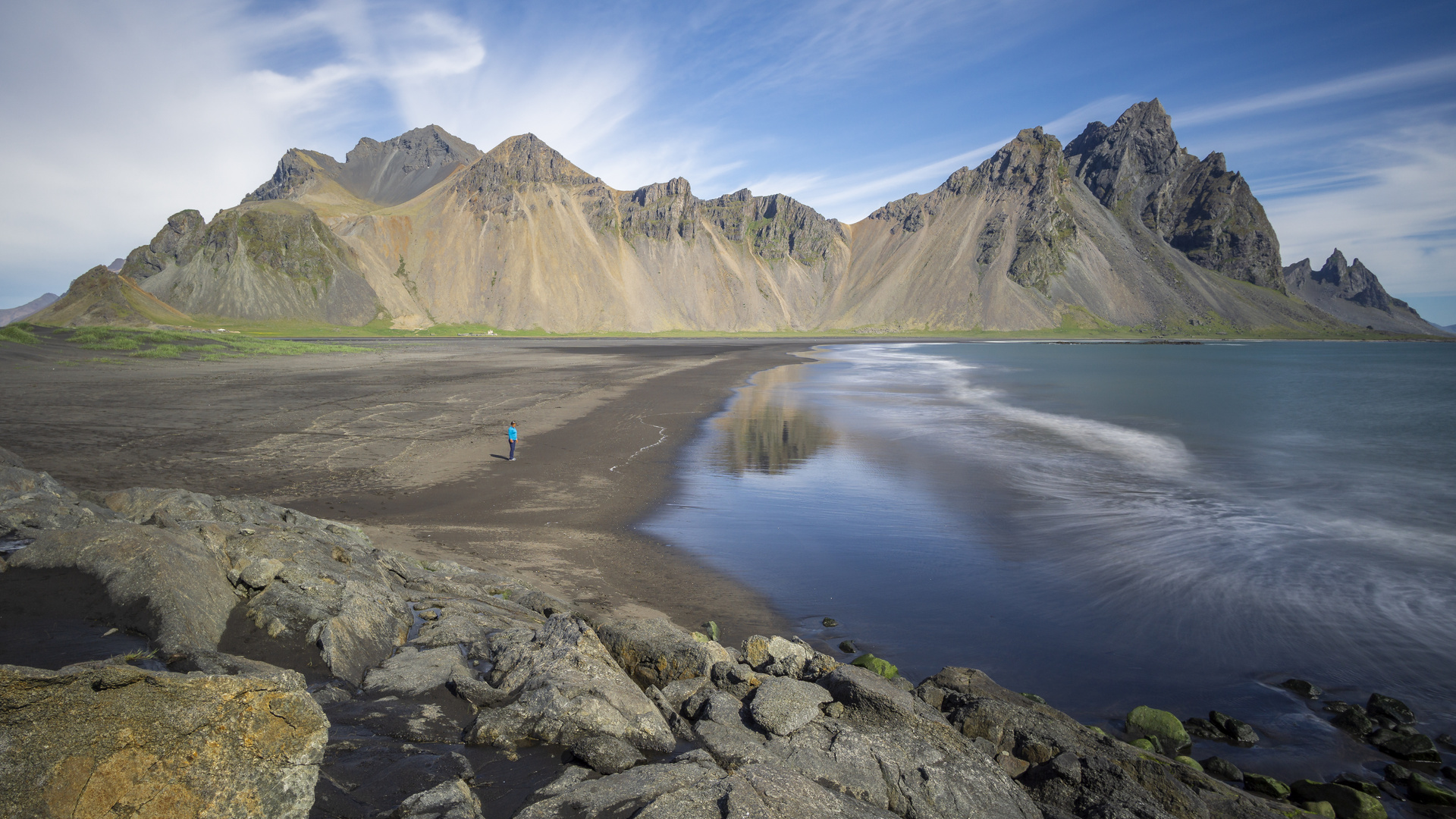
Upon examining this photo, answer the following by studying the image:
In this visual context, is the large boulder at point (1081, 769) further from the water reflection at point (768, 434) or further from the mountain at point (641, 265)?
the mountain at point (641, 265)

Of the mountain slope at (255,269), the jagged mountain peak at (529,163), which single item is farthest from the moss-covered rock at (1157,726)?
the jagged mountain peak at (529,163)

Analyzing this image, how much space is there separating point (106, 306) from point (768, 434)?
328 ft

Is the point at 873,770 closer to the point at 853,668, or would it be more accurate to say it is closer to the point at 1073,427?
the point at 853,668

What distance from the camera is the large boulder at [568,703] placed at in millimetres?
5602

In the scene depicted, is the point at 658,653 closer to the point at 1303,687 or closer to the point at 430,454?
the point at 1303,687

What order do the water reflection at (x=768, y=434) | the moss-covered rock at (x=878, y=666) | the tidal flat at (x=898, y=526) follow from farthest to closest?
the water reflection at (x=768, y=434)
the tidal flat at (x=898, y=526)
the moss-covered rock at (x=878, y=666)

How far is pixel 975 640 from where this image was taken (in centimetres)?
993

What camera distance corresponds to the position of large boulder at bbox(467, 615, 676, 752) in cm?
560

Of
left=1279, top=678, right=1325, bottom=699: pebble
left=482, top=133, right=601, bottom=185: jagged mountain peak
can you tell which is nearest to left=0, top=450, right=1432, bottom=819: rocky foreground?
left=1279, top=678, right=1325, bottom=699: pebble

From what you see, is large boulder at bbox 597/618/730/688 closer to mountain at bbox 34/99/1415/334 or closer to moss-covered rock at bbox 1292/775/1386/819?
moss-covered rock at bbox 1292/775/1386/819

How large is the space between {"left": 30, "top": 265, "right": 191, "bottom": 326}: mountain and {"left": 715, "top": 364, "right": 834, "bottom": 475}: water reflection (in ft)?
288

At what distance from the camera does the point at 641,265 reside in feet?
534

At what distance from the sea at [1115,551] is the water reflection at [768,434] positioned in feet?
0.59

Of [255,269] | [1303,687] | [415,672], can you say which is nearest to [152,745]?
[415,672]
